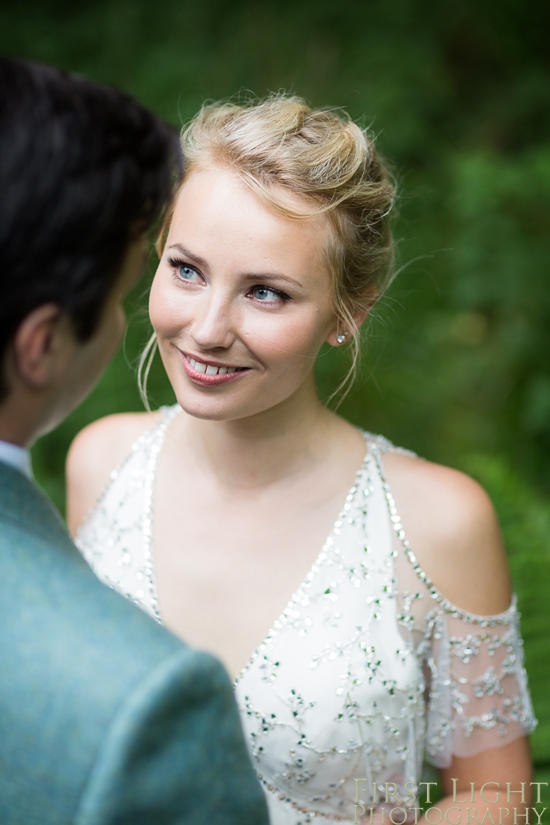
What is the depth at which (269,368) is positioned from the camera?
1.76m

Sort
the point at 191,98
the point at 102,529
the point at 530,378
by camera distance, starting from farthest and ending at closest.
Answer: the point at 191,98 < the point at 530,378 < the point at 102,529

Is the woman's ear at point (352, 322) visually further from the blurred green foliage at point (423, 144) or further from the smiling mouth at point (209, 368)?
the blurred green foliage at point (423, 144)

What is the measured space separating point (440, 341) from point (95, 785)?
444 cm

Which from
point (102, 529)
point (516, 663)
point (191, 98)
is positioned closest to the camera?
point (516, 663)

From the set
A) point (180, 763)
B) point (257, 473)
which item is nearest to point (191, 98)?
point (257, 473)

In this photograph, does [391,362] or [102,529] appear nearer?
[102,529]

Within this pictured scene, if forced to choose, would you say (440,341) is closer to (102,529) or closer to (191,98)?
(191,98)

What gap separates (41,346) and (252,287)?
0.79 meters

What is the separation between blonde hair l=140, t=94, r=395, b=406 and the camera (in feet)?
5.71

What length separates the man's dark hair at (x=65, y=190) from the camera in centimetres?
93

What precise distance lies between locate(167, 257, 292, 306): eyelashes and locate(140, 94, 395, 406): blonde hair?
0.15 meters

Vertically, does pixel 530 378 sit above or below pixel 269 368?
below

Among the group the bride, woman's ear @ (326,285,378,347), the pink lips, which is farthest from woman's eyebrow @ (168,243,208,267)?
woman's ear @ (326,285,378,347)

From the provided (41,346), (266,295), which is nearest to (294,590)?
(266,295)
